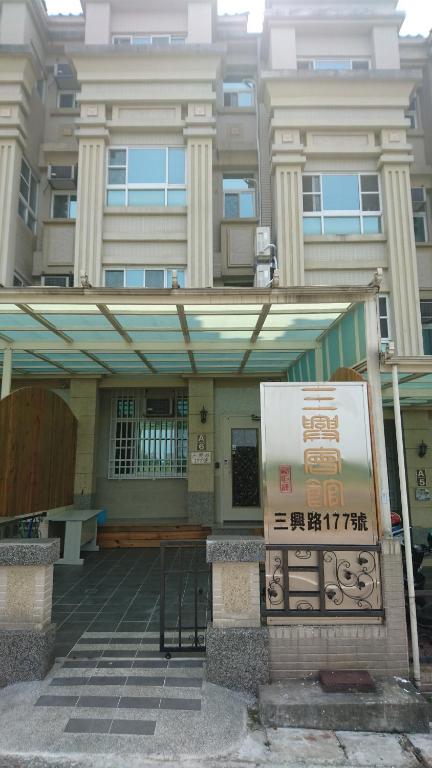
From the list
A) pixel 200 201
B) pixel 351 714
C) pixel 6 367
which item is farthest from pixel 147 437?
pixel 351 714

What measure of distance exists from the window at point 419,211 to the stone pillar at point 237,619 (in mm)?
9764

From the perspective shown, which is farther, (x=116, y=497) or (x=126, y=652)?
(x=116, y=497)

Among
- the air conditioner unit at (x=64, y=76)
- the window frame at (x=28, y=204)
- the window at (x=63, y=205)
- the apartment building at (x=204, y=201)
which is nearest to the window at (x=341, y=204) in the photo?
the apartment building at (x=204, y=201)

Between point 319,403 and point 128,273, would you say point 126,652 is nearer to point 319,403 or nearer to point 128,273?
point 319,403

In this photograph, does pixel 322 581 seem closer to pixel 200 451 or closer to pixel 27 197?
pixel 200 451

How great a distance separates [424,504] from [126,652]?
7.14 metres

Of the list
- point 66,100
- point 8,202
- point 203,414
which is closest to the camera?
point 8,202

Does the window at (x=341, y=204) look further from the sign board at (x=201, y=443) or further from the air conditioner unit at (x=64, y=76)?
the air conditioner unit at (x=64, y=76)

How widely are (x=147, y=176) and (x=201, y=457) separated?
6.36 m

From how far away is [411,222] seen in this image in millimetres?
9578

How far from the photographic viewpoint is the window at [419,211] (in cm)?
1097

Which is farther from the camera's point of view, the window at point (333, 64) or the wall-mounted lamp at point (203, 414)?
the window at point (333, 64)

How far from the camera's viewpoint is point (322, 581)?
163 inches

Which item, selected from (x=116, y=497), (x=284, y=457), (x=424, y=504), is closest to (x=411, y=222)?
(x=424, y=504)
